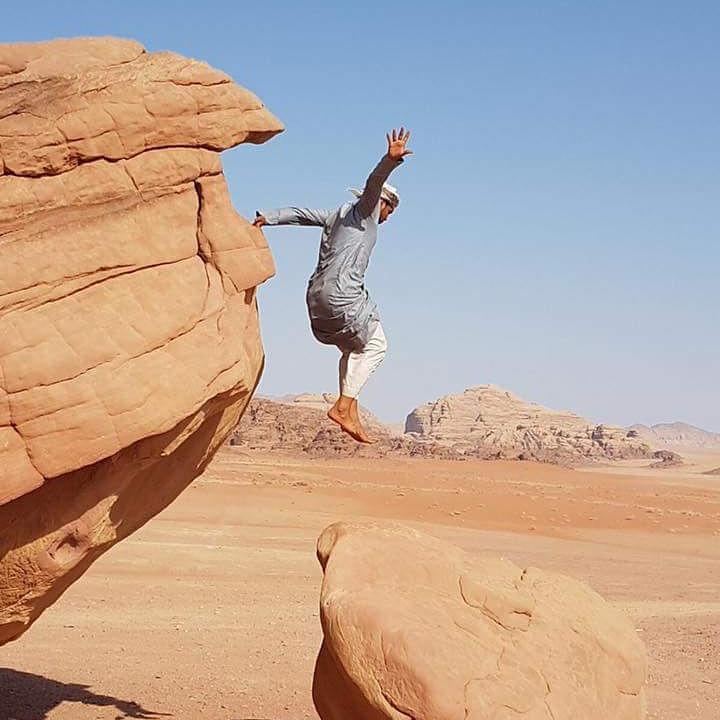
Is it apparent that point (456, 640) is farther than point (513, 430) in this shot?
No

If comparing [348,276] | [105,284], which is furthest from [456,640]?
[105,284]

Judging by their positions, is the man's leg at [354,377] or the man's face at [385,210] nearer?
the man's face at [385,210]

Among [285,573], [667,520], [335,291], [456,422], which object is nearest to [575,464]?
[456,422]

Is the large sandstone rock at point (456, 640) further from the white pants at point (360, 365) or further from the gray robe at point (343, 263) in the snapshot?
the gray robe at point (343, 263)

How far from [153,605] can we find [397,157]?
30.8 feet

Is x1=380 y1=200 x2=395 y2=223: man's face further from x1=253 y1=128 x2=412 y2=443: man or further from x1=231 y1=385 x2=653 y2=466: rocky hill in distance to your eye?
x1=231 y1=385 x2=653 y2=466: rocky hill in distance

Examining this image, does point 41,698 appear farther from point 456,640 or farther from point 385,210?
point 385,210

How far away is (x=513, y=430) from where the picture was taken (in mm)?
77750

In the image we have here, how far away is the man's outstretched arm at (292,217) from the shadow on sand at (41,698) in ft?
15.3

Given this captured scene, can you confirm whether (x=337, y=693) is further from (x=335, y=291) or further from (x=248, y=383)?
(x=335, y=291)

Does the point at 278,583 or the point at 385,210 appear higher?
the point at 385,210

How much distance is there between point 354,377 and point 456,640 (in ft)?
7.41

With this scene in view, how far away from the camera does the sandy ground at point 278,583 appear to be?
406 inches

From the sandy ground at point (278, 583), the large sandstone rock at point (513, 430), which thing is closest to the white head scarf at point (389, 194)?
the sandy ground at point (278, 583)
